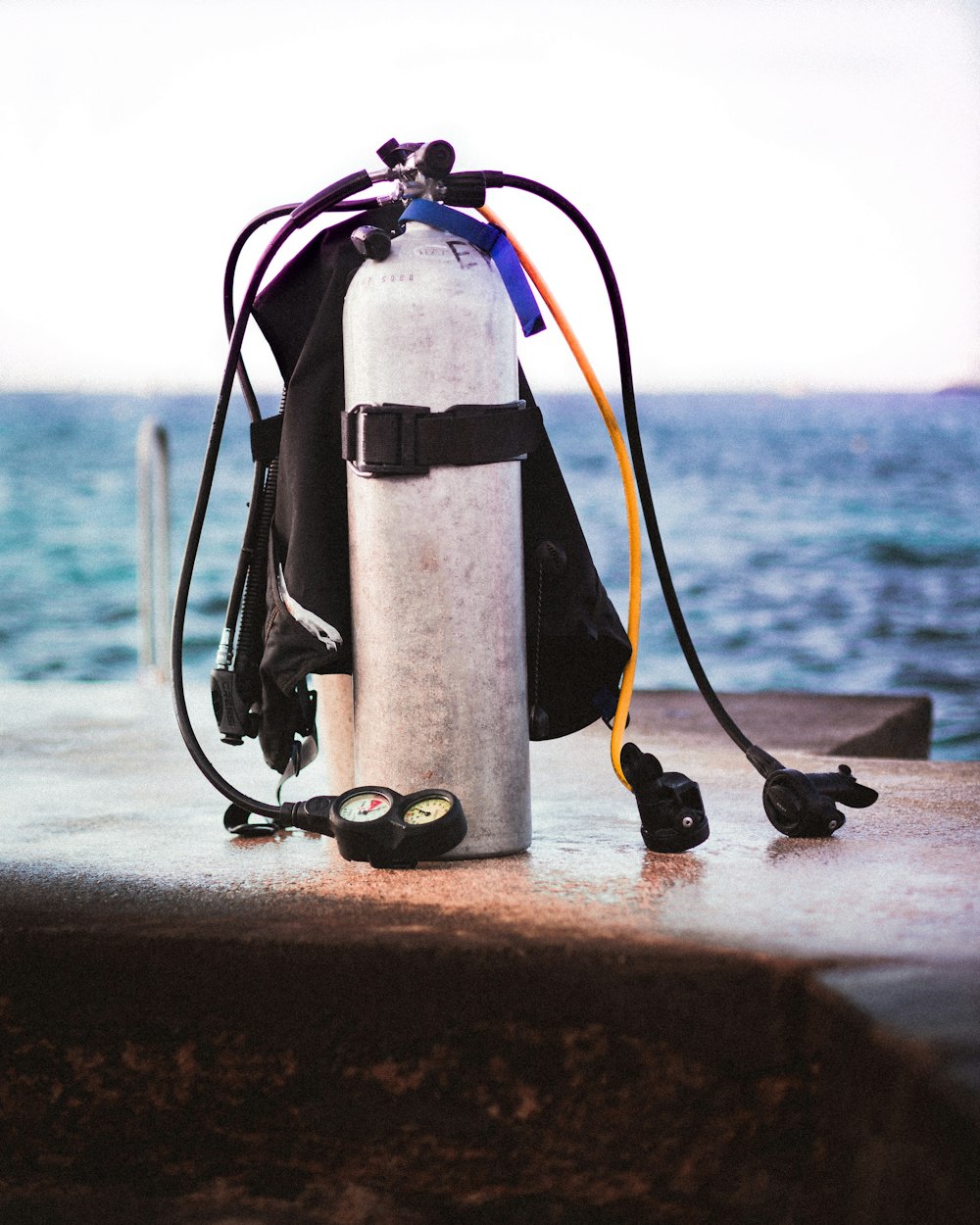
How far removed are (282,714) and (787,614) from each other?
12.7 m

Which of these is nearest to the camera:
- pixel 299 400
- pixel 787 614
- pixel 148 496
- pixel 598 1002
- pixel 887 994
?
pixel 887 994

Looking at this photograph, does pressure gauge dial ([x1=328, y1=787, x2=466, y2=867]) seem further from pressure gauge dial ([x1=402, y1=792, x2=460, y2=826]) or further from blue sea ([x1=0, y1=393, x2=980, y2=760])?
blue sea ([x1=0, y1=393, x2=980, y2=760])

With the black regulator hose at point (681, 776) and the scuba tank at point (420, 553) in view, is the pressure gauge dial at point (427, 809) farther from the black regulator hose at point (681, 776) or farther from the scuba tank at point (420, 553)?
the black regulator hose at point (681, 776)

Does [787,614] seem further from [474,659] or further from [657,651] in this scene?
[474,659]

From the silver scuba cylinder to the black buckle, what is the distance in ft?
0.06

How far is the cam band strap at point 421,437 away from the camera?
1.91 meters

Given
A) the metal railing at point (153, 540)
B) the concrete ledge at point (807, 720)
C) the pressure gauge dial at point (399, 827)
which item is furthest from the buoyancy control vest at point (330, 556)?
the metal railing at point (153, 540)

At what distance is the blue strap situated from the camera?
197 centimetres

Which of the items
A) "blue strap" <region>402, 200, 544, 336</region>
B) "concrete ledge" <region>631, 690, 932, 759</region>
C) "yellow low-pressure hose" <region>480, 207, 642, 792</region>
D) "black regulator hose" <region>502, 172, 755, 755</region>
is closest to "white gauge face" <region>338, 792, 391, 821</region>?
"yellow low-pressure hose" <region>480, 207, 642, 792</region>

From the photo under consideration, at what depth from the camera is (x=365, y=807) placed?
6.26 ft

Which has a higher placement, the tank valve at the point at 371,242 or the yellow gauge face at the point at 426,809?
the tank valve at the point at 371,242

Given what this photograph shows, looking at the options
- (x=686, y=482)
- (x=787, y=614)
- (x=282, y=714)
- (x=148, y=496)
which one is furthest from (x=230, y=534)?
(x=282, y=714)

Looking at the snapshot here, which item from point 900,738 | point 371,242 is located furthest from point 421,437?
point 900,738

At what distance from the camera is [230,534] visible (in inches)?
871
